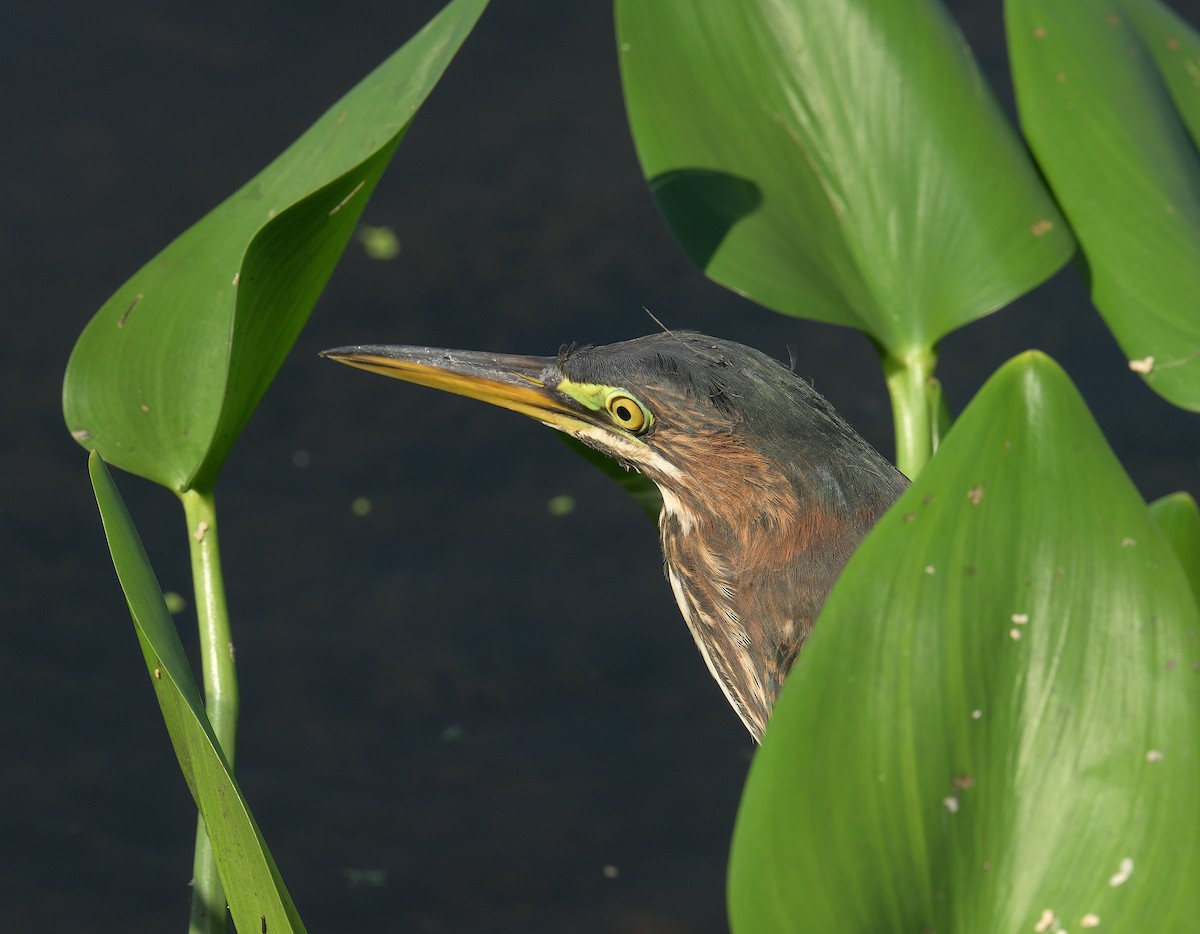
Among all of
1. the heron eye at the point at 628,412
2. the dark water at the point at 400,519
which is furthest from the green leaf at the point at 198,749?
the dark water at the point at 400,519

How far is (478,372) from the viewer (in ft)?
7.23

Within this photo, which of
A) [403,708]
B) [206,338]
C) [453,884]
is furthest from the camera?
[403,708]

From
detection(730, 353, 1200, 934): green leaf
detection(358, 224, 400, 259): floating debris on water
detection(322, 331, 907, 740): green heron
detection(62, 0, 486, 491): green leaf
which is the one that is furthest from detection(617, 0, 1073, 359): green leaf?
detection(358, 224, 400, 259): floating debris on water

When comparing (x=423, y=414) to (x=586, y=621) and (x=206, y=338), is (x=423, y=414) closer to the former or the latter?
(x=586, y=621)

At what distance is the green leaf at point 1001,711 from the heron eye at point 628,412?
96cm

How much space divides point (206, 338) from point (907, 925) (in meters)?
1.13

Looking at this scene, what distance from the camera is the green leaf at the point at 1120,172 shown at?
220 cm

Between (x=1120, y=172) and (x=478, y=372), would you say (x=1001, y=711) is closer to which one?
(x=478, y=372)

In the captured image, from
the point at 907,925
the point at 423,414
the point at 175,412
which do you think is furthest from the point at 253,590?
the point at 907,925

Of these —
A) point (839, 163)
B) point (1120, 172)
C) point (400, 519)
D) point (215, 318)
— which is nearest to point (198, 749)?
point (215, 318)

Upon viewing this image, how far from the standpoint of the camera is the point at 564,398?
221cm

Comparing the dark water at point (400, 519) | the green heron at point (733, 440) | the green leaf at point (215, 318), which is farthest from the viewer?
the dark water at point (400, 519)

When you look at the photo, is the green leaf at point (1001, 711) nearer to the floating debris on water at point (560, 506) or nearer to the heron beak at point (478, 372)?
the heron beak at point (478, 372)

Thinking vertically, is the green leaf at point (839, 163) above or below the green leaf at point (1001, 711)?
above
